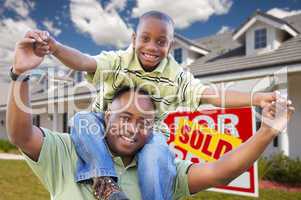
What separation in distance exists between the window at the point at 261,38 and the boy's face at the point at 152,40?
39.0 ft

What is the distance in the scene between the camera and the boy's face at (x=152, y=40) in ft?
6.95

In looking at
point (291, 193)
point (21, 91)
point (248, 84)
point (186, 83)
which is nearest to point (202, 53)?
point (248, 84)

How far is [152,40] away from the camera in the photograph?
Result: 7.04 feet

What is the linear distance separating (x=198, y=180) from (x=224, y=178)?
17 centimetres

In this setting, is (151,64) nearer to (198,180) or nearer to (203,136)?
(198,180)

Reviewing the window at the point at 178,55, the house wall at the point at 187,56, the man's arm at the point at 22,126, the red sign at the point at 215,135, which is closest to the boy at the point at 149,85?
the man's arm at the point at 22,126

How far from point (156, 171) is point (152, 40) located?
76cm

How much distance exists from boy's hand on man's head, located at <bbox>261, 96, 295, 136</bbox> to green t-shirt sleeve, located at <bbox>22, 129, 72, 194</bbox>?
96 centimetres

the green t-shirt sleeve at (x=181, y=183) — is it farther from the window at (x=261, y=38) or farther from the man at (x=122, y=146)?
the window at (x=261, y=38)

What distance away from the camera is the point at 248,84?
35.4ft

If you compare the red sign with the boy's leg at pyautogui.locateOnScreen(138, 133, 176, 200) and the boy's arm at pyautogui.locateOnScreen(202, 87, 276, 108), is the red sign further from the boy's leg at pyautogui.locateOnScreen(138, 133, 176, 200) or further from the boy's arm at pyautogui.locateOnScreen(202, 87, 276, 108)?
the boy's leg at pyautogui.locateOnScreen(138, 133, 176, 200)

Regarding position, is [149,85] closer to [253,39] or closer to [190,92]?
[190,92]

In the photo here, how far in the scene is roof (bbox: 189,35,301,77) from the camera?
10797 mm

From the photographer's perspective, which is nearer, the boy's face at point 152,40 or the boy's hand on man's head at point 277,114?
the boy's hand on man's head at point 277,114
